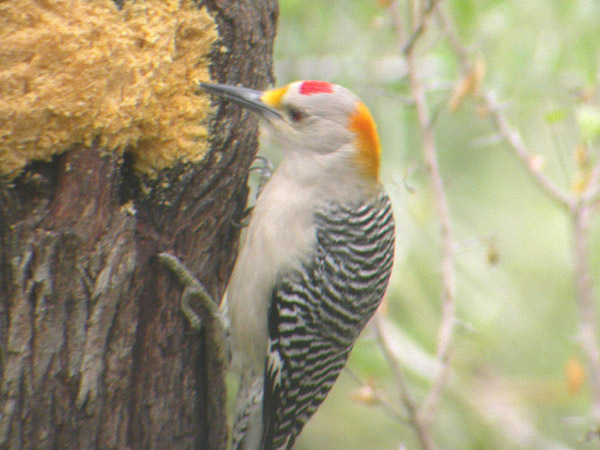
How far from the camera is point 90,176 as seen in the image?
1.85m

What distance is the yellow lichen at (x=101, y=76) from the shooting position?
173cm

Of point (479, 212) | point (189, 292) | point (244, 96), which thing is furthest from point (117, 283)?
point (479, 212)

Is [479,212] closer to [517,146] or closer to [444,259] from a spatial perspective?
[517,146]

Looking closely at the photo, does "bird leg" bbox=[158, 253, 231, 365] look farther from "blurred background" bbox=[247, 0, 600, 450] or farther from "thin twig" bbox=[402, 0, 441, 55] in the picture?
"thin twig" bbox=[402, 0, 441, 55]

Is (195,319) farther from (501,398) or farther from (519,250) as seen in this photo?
(519,250)

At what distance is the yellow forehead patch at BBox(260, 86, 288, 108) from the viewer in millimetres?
2230

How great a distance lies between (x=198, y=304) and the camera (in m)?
2.26

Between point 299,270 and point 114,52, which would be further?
point 299,270

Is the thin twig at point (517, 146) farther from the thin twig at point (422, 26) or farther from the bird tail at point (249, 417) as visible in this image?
the bird tail at point (249, 417)

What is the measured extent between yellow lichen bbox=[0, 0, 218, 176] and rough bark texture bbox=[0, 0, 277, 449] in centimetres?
6

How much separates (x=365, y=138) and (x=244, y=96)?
18.6 inches

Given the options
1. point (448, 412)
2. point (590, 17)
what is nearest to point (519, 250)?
point (448, 412)

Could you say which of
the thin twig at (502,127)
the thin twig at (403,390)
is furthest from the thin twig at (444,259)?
the thin twig at (502,127)

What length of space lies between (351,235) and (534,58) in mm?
1857
